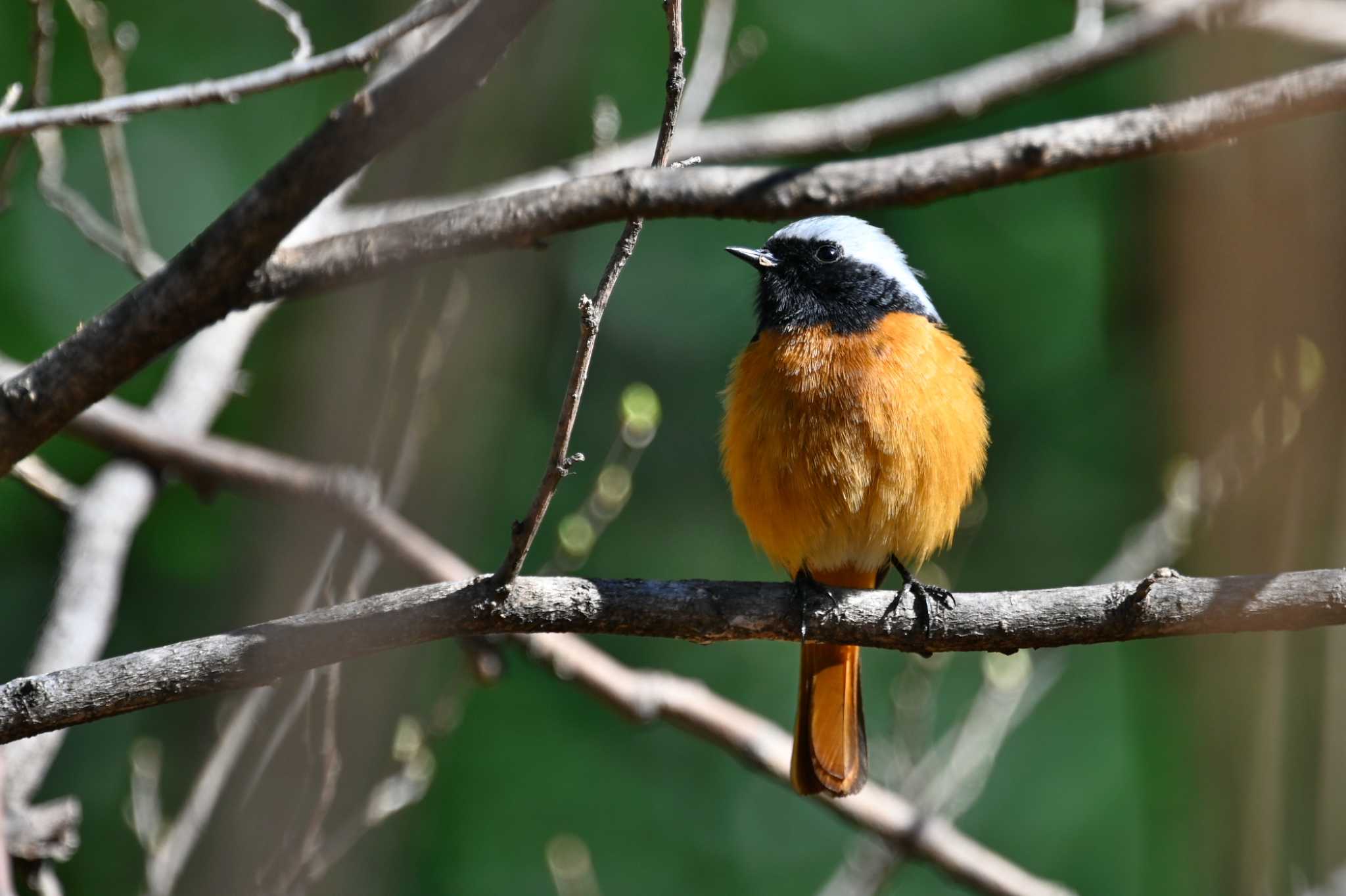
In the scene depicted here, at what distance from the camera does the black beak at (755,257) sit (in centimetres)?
436

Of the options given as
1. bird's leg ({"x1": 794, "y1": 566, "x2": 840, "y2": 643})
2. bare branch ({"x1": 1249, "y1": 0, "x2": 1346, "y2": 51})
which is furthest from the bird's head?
bare branch ({"x1": 1249, "y1": 0, "x2": 1346, "y2": 51})

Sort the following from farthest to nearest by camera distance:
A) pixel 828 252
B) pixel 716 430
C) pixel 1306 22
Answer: pixel 716 430, pixel 1306 22, pixel 828 252

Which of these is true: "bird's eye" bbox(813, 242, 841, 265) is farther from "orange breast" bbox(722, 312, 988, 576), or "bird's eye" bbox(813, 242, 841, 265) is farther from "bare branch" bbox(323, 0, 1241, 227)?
"bare branch" bbox(323, 0, 1241, 227)

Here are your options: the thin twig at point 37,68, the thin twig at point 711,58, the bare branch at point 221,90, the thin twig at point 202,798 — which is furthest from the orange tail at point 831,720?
the thin twig at point 37,68

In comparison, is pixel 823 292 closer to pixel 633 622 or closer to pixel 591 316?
pixel 633 622

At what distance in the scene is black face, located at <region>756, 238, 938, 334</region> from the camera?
4.13m

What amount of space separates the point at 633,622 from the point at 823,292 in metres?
1.92

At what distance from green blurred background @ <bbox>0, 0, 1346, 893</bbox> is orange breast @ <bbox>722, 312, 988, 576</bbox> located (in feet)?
3.82

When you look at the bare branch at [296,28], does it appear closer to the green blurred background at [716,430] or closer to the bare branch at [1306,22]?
the green blurred background at [716,430]

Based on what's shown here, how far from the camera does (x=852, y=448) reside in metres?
3.74

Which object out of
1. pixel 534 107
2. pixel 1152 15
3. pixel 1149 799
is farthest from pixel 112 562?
pixel 1149 799

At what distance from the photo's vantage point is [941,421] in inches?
151

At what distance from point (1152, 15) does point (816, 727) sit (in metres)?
3.32

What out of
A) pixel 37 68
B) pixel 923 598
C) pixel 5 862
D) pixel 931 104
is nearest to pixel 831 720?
pixel 923 598
